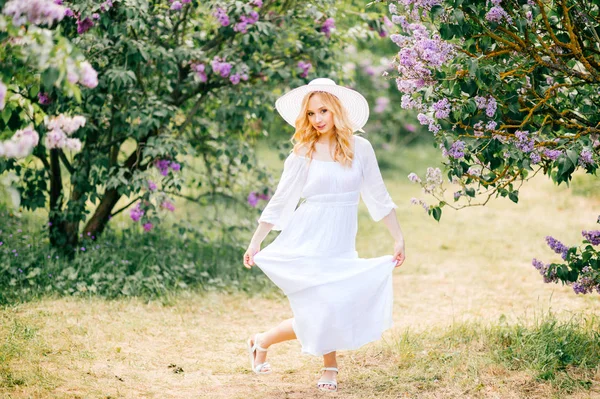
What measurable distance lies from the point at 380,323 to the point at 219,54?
293cm

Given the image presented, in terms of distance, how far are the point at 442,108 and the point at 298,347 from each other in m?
1.99

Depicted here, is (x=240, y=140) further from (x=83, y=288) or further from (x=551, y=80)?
(x=551, y=80)

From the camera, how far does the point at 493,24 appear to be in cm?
362

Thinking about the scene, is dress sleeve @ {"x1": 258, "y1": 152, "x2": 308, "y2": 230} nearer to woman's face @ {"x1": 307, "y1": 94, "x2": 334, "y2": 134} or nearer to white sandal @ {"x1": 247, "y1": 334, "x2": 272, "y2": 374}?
woman's face @ {"x1": 307, "y1": 94, "x2": 334, "y2": 134}

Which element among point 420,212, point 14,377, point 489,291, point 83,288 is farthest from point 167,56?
point 420,212

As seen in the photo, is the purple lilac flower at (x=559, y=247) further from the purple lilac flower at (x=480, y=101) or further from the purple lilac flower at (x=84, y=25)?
the purple lilac flower at (x=84, y=25)

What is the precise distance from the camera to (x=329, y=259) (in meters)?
3.75

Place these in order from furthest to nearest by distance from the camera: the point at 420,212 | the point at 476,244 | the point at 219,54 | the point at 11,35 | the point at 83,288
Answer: the point at 420,212 → the point at 476,244 → the point at 219,54 → the point at 83,288 → the point at 11,35

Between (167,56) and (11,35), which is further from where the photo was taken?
(167,56)

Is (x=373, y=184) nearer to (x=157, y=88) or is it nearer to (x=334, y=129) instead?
(x=334, y=129)

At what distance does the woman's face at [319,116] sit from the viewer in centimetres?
384

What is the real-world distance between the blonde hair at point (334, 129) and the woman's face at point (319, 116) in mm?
17

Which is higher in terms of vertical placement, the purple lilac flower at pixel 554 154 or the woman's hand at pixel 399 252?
the purple lilac flower at pixel 554 154

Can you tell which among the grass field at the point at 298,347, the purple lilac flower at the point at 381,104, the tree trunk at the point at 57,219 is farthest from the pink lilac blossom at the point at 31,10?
the purple lilac flower at the point at 381,104
